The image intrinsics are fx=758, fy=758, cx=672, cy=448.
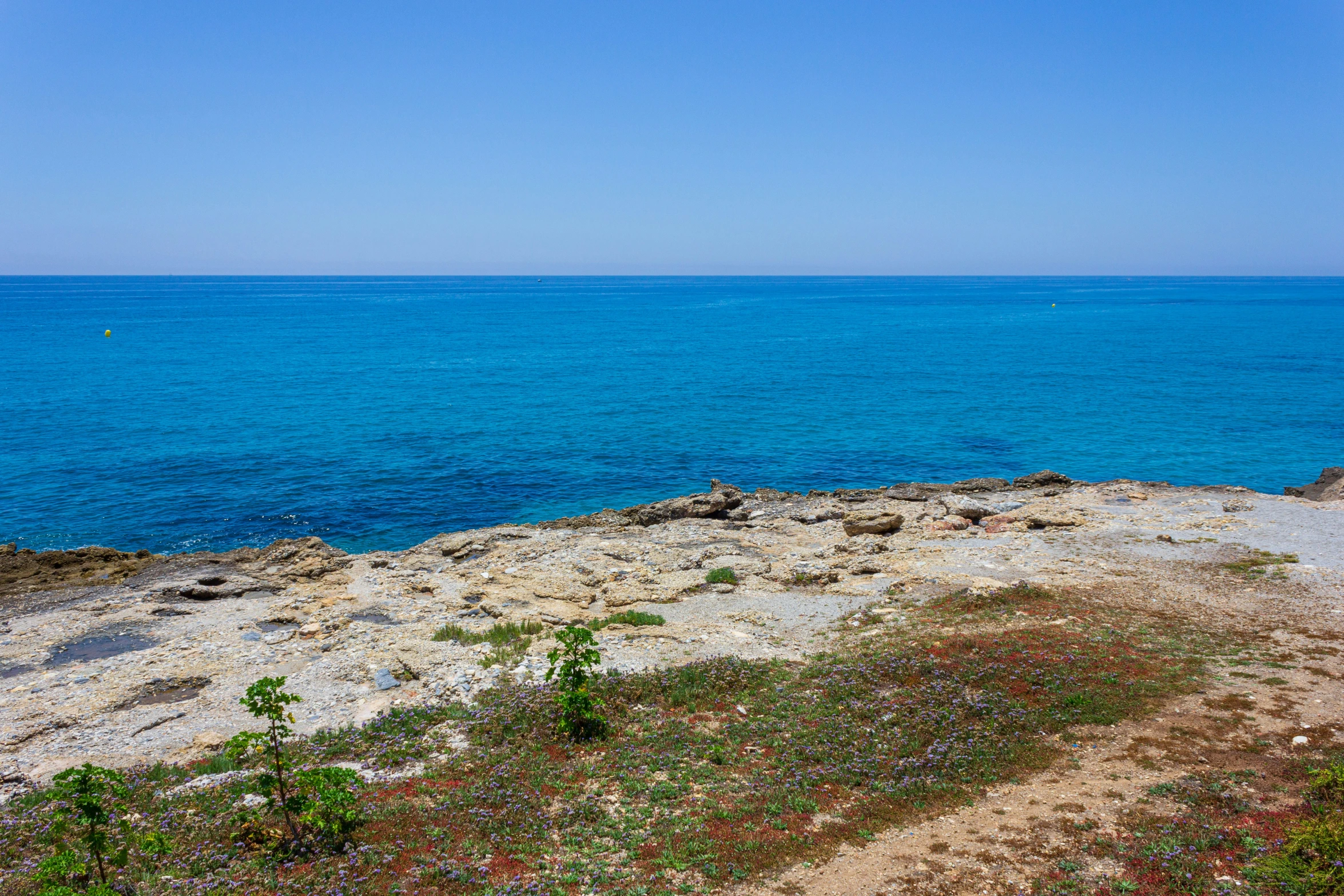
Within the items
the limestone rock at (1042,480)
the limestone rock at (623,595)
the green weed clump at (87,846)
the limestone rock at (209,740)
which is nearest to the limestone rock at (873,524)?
the limestone rock at (623,595)

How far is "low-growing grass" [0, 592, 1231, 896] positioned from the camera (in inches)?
398

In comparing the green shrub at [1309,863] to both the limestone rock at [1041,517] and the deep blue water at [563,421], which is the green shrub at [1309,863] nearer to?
the limestone rock at [1041,517]

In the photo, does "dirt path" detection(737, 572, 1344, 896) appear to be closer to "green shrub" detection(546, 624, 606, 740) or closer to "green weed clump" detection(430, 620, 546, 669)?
"green shrub" detection(546, 624, 606, 740)

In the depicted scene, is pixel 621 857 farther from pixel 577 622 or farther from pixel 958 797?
pixel 577 622

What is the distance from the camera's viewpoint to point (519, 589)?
23.7m

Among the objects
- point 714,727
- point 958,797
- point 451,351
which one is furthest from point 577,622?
point 451,351

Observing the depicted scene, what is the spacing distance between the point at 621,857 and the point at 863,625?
417 inches

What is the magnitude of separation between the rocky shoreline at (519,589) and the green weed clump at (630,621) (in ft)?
0.91

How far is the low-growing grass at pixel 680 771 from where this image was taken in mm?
10109

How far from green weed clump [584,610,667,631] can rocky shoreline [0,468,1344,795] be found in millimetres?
278

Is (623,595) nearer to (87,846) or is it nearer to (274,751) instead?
(274,751)

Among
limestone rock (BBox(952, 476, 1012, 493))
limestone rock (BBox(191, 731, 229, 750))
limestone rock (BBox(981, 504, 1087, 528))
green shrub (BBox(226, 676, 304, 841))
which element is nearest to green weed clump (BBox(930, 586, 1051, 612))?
limestone rock (BBox(981, 504, 1087, 528))

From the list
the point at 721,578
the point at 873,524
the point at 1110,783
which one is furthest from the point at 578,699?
the point at 873,524

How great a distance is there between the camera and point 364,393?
6625 centimetres
